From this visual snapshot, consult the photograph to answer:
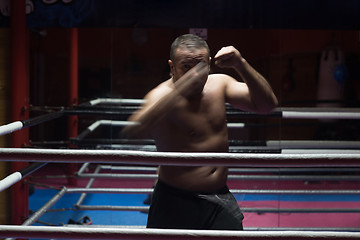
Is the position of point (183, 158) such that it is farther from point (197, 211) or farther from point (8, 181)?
point (8, 181)

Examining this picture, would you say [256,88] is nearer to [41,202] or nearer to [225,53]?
[225,53]

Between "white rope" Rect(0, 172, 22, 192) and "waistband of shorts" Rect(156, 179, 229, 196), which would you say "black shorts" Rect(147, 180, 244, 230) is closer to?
"waistband of shorts" Rect(156, 179, 229, 196)

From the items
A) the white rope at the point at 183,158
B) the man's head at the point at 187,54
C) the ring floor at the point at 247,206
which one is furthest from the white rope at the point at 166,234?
the ring floor at the point at 247,206

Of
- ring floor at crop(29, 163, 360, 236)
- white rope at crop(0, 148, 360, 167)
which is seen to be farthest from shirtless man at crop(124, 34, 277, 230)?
ring floor at crop(29, 163, 360, 236)

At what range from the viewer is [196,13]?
293cm

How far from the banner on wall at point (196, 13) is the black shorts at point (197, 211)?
57.4 inches

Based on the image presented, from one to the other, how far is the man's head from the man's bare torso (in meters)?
0.14

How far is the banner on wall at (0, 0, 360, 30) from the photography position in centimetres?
294

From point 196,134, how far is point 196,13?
4.57 feet

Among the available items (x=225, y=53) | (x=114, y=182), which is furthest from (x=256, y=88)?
(x=114, y=182)

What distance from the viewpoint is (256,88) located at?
159 cm

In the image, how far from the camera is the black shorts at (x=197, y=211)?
175 cm

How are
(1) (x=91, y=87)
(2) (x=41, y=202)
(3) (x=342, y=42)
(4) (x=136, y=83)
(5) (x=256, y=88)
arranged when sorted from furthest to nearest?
1. (3) (x=342, y=42)
2. (1) (x=91, y=87)
3. (2) (x=41, y=202)
4. (4) (x=136, y=83)
5. (5) (x=256, y=88)

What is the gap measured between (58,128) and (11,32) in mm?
2186
